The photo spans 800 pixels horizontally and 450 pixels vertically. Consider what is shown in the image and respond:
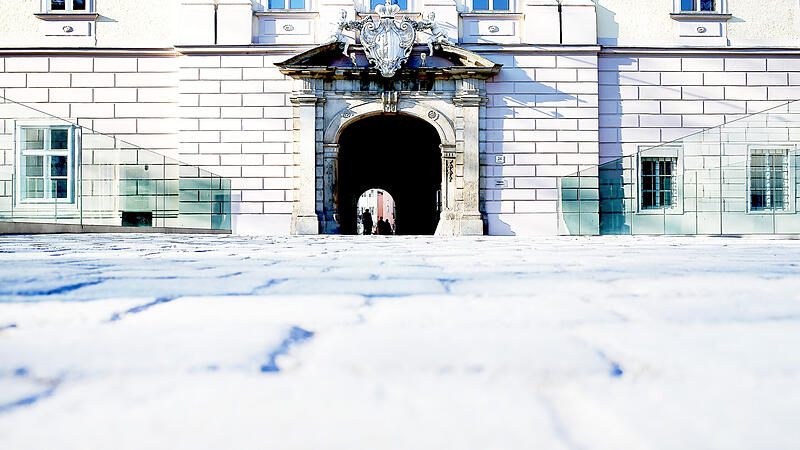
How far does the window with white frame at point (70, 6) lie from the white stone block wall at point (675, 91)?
11910 mm

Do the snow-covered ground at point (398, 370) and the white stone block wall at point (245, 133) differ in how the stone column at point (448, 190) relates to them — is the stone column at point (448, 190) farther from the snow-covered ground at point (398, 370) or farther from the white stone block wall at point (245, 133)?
the snow-covered ground at point (398, 370)

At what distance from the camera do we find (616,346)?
117cm

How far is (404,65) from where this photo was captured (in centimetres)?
1323

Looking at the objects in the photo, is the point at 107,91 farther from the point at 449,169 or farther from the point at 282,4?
the point at 449,169

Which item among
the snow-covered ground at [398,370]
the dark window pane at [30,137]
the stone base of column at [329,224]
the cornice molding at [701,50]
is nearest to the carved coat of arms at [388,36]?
the stone base of column at [329,224]

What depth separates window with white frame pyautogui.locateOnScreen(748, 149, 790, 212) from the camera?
26.2ft

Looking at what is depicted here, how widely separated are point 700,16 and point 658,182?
19.2 feet

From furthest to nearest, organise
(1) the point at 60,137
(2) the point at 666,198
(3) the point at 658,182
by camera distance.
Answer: (3) the point at 658,182, (2) the point at 666,198, (1) the point at 60,137

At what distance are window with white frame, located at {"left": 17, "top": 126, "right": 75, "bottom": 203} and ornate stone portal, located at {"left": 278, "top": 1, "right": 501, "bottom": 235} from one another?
5101 millimetres

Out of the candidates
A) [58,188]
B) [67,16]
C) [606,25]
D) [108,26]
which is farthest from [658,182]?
[67,16]

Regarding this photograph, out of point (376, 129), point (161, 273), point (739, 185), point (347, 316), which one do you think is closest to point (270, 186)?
point (376, 129)

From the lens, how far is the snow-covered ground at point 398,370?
0.74 m

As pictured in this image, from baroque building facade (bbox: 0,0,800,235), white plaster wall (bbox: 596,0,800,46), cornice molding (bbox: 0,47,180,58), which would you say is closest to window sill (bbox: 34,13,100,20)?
baroque building facade (bbox: 0,0,800,235)

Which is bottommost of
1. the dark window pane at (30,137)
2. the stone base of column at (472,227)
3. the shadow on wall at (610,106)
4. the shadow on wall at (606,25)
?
the stone base of column at (472,227)
